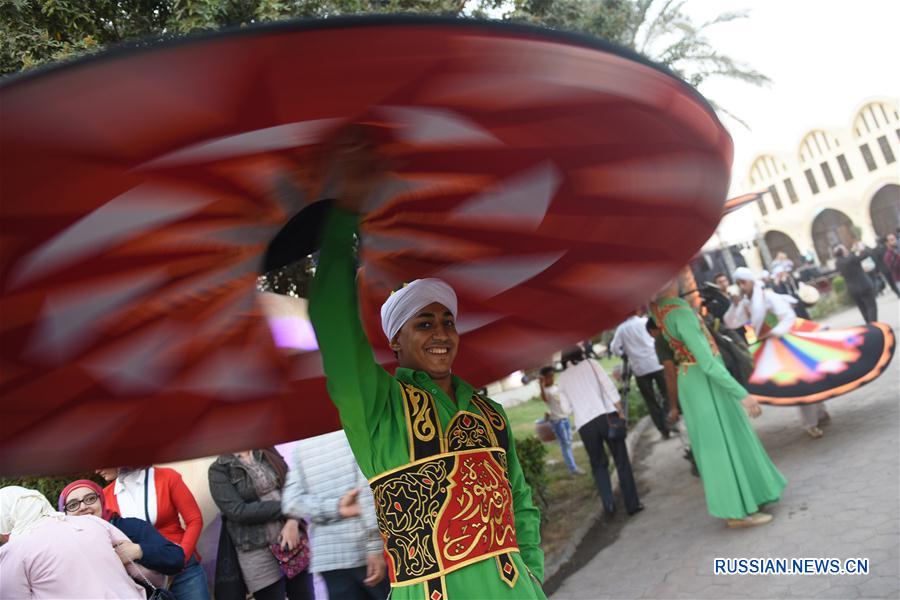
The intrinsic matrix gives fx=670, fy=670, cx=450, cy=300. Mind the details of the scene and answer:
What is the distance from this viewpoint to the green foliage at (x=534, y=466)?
A: 25.0 feet

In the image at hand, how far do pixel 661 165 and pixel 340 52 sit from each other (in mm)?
1194

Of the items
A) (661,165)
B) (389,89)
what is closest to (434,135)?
(389,89)

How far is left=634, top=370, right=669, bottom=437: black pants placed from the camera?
10.2 meters

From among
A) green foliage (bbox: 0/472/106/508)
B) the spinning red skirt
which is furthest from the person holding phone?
green foliage (bbox: 0/472/106/508)

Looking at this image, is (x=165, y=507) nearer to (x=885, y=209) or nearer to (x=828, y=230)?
(x=885, y=209)

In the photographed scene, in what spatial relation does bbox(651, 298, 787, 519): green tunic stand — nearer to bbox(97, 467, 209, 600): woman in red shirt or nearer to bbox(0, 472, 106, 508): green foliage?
bbox(97, 467, 209, 600): woman in red shirt

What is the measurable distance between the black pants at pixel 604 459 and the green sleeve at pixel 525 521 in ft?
15.9

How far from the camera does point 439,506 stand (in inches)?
83.5

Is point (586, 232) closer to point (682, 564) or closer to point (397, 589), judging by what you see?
point (397, 589)

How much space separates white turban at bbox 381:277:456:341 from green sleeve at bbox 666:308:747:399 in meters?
3.90

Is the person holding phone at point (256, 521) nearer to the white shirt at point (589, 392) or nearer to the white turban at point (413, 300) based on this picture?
the white turban at point (413, 300)

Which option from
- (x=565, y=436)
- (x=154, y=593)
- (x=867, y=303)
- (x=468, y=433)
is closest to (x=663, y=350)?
(x=565, y=436)

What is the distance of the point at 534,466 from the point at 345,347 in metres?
6.01

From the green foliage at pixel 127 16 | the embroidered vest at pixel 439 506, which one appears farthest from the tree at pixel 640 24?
the embroidered vest at pixel 439 506
